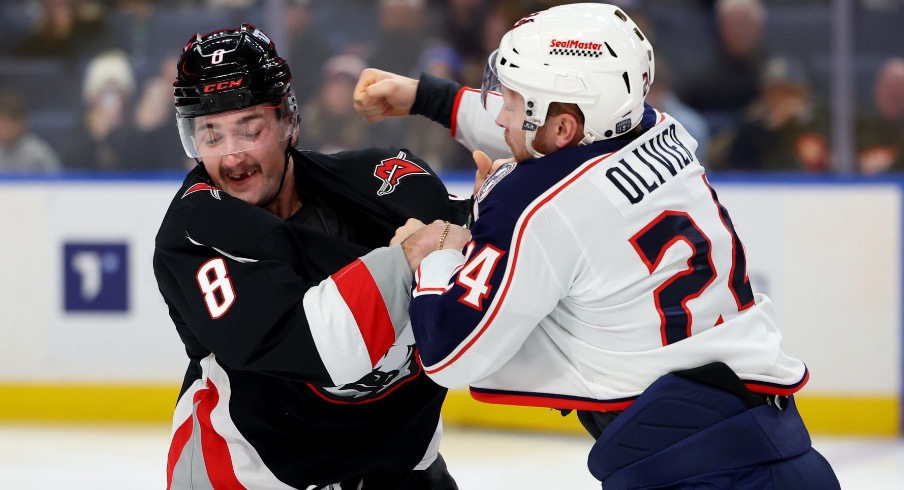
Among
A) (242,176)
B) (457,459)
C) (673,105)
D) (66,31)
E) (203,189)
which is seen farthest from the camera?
(66,31)

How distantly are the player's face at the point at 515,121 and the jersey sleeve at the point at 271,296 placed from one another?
30 cm

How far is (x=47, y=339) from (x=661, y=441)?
3814 millimetres

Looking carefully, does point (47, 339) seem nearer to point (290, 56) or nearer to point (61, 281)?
point (61, 281)

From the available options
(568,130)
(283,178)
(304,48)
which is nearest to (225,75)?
(283,178)

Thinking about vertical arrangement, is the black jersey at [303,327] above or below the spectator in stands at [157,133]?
above

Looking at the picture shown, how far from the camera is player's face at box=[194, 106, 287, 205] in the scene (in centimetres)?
242

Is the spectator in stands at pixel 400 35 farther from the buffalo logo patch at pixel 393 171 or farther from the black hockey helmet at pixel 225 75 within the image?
the black hockey helmet at pixel 225 75

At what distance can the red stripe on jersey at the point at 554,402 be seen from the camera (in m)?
1.99

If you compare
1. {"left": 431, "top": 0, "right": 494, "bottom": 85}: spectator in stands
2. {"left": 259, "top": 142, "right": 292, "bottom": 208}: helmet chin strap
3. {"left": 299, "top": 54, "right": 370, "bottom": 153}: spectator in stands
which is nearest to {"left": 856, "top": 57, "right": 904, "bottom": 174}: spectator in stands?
{"left": 431, "top": 0, "right": 494, "bottom": 85}: spectator in stands

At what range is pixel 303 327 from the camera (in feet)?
7.05

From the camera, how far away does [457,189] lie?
511cm

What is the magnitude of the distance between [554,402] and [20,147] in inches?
175

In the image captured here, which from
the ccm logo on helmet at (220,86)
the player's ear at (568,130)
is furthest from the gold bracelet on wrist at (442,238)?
the ccm logo on helmet at (220,86)

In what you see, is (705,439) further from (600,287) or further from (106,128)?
(106,128)
